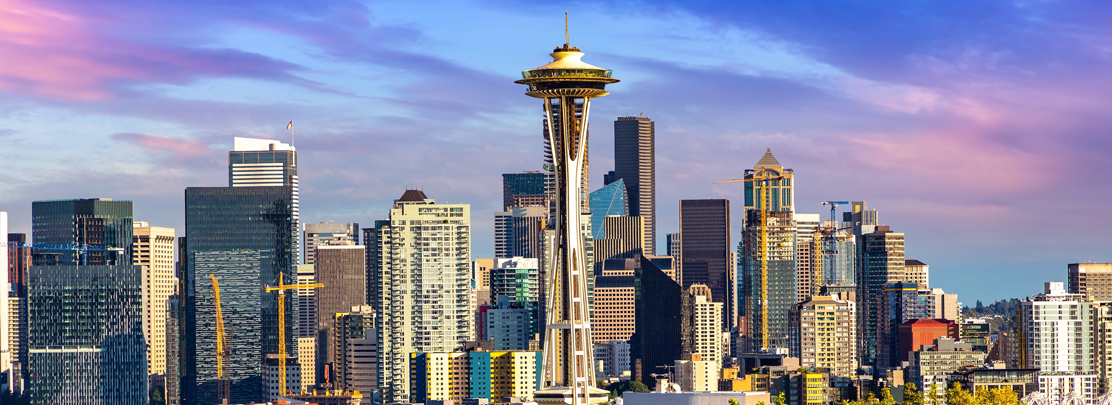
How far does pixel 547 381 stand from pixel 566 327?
6974 mm

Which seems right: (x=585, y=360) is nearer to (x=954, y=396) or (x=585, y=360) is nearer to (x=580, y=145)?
(x=580, y=145)

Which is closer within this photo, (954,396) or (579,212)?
(579,212)

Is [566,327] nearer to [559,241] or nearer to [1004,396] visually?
[559,241]

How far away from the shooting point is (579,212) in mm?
170000

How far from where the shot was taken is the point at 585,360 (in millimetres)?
176750

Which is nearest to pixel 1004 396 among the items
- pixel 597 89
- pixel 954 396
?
pixel 954 396

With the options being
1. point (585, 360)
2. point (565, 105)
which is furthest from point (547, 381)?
point (565, 105)

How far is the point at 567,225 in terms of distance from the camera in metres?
170

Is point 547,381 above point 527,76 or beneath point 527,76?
beneath

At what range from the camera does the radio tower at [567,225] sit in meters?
170

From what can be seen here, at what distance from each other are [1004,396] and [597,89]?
201 ft

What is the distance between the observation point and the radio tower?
170125 mm

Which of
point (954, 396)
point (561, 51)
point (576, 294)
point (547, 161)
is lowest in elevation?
point (954, 396)

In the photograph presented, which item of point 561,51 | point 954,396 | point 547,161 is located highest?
point 561,51
